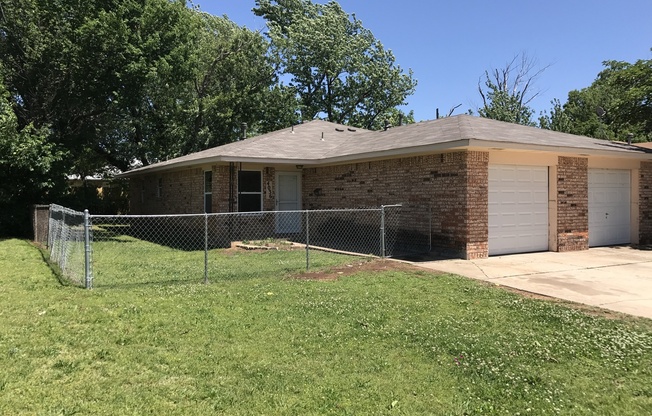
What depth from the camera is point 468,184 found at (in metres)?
10.2

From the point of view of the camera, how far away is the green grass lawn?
11.6 feet

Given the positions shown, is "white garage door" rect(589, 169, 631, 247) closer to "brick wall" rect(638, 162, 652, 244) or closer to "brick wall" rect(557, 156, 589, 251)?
"brick wall" rect(638, 162, 652, 244)

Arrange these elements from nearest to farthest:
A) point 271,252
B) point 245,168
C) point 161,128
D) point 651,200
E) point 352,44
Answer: point 271,252, point 651,200, point 245,168, point 161,128, point 352,44

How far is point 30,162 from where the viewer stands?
16.0 metres

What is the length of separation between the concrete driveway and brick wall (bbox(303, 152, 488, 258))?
2.68 ft

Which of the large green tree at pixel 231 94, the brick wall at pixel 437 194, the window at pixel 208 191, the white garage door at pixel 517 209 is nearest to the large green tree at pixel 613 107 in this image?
the white garage door at pixel 517 209

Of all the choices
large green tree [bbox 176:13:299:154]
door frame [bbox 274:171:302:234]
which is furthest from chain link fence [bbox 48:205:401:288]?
large green tree [bbox 176:13:299:154]

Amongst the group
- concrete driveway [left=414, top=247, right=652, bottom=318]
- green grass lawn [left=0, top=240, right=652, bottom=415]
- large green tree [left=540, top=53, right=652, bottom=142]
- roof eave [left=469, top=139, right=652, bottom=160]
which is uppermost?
large green tree [left=540, top=53, right=652, bottom=142]

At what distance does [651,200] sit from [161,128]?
21.5 metres

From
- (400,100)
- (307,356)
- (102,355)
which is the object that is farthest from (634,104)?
(400,100)

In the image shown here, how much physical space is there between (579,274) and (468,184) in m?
2.88

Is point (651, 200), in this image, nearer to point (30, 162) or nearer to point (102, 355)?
point (102, 355)

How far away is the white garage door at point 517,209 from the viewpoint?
10883mm

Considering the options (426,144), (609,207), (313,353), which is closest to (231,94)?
(426,144)
